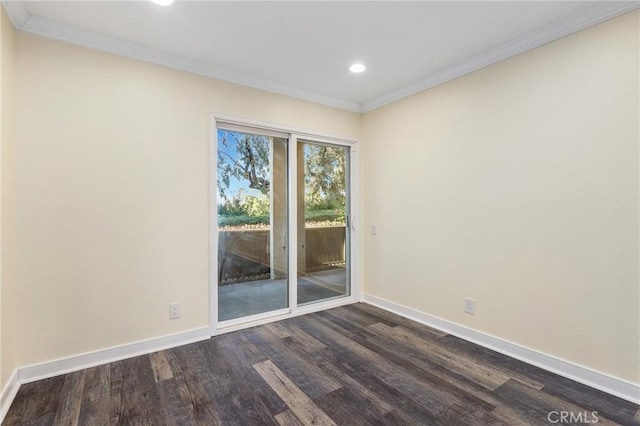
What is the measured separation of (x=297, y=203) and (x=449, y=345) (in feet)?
6.94

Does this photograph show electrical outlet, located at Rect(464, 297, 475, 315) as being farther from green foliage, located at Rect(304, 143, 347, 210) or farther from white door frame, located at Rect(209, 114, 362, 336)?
green foliage, located at Rect(304, 143, 347, 210)

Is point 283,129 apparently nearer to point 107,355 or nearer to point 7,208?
point 7,208

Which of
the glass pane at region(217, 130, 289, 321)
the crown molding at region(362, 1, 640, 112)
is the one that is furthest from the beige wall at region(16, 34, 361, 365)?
the crown molding at region(362, 1, 640, 112)

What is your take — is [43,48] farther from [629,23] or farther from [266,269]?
[629,23]

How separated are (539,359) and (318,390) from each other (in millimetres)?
1742

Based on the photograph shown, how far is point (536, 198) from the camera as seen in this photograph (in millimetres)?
2400

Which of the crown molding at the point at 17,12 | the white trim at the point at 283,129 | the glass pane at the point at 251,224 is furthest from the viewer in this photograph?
the glass pane at the point at 251,224

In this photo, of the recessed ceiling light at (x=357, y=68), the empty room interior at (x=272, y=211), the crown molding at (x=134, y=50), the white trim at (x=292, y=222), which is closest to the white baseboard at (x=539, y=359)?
the empty room interior at (x=272, y=211)

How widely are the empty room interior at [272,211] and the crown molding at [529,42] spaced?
2cm

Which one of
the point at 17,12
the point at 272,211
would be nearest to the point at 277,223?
the point at 272,211

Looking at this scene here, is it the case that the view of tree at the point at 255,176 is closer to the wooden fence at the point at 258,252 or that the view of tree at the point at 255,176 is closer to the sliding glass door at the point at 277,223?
the sliding glass door at the point at 277,223

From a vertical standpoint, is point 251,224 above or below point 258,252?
above

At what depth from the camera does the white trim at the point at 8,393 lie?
6.02 ft

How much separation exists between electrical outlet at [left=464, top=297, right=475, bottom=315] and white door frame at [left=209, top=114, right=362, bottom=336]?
144 centimetres
